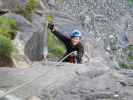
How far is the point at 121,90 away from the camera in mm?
7215

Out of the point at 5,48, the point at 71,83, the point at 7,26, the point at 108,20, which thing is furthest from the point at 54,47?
the point at 108,20

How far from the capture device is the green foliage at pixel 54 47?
555 inches

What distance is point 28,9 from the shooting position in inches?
577

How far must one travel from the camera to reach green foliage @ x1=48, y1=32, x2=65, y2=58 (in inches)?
555

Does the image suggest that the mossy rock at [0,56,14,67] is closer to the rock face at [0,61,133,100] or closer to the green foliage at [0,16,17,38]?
the rock face at [0,61,133,100]

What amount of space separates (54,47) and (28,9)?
148 centimetres

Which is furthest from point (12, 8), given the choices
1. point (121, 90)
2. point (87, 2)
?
point (87, 2)

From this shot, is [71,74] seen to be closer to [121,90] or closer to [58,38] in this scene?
[121,90]

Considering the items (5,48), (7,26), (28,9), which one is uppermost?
(28,9)

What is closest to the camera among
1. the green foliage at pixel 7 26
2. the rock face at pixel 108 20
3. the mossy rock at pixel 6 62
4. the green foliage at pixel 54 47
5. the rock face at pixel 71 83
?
the rock face at pixel 71 83

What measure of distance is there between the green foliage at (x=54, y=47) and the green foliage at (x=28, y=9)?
109 cm

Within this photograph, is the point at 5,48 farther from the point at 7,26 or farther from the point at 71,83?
the point at 7,26

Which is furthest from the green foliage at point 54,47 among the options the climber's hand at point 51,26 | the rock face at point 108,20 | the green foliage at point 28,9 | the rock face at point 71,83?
the rock face at point 108,20

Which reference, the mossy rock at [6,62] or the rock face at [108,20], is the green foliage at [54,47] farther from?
the rock face at [108,20]
